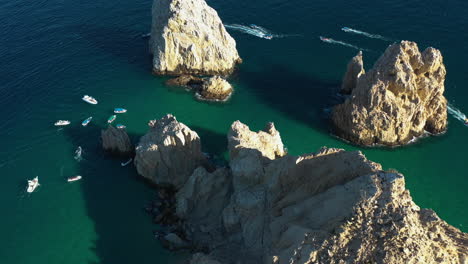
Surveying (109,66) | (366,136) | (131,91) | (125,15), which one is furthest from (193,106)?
(125,15)

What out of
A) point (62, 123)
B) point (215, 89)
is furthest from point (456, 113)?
point (62, 123)

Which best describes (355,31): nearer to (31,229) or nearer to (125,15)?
(125,15)

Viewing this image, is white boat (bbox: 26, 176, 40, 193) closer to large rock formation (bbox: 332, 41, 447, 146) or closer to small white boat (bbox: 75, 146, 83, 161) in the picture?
small white boat (bbox: 75, 146, 83, 161)

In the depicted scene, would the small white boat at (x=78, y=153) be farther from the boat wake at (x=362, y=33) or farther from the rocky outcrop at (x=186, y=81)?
the boat wake at (x=362, y=33)

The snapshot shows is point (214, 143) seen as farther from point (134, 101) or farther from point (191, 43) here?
point (191, 43)

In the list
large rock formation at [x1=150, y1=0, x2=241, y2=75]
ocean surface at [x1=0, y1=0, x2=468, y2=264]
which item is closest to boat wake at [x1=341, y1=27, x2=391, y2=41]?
ocean surface at [x1=0, y1=0, x2=468, y2=264]
